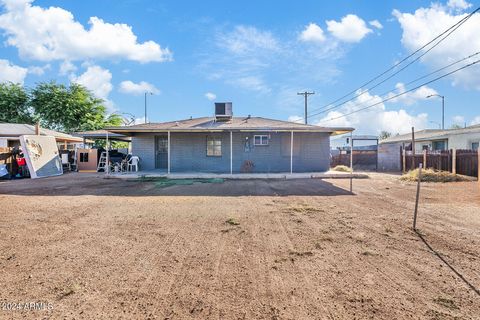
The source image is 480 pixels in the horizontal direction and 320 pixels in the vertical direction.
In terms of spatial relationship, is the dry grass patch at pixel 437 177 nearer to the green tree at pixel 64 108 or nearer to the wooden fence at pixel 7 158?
the wooden fence at pixel 7 158

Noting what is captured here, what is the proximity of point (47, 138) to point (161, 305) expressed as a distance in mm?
16463

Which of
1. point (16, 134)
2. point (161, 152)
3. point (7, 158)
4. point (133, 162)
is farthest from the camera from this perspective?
point (16, 134)

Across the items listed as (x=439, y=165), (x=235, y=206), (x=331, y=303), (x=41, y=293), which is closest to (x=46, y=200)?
(x=235, y=206)

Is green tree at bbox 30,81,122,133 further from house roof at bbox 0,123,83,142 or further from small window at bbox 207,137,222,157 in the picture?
small window at bbox 207,137,222,157

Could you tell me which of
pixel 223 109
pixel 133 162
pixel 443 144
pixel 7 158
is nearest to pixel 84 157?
pixel 7 158

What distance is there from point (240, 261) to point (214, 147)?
12.1 metres

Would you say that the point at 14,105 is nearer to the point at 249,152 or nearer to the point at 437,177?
the point at 249,152

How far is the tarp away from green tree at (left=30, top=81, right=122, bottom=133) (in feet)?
47.8

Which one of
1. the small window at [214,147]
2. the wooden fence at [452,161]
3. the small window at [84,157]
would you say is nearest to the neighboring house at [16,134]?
the small window at [84,157]

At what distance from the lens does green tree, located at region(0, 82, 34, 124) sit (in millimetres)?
28594

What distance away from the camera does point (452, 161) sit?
14.5 meters

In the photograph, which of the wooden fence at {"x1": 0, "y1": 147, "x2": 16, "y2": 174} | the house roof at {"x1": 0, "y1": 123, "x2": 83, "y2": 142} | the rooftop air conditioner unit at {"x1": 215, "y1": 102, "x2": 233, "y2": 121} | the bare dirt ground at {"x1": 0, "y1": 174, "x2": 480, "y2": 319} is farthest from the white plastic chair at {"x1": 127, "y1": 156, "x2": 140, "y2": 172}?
the bare dirt ground at {"x1": 0, "y1": 174, "x2": 480, "y2": 319}

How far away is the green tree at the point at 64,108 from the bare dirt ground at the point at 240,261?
25.9 m

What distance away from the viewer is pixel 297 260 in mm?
3539
